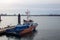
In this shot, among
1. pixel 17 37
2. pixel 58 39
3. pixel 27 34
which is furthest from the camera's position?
pixel 27 34

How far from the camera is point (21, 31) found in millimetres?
32250

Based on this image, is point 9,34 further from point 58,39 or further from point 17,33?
point 58,39

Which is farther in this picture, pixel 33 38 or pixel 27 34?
pixel 27 34

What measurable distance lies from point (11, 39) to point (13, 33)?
64.8 inches

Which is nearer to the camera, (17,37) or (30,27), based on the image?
(17,37)

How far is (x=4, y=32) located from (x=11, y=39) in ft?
8.89

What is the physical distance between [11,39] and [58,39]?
6328mm

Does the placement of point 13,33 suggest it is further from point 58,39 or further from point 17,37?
point 58,39

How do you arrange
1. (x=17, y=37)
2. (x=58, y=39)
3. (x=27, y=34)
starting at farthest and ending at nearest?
(x=27, y=34)
(x=17, y=37)
(x=58, y=39)

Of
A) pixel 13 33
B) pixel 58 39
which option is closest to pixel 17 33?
pixel 13 33

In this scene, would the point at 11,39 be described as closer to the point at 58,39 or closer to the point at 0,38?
the point at 0,38

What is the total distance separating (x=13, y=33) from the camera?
31500 mm

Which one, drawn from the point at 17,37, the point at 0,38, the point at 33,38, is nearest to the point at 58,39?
the point at 33,38

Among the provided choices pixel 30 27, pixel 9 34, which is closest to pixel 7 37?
pixel 9 34
